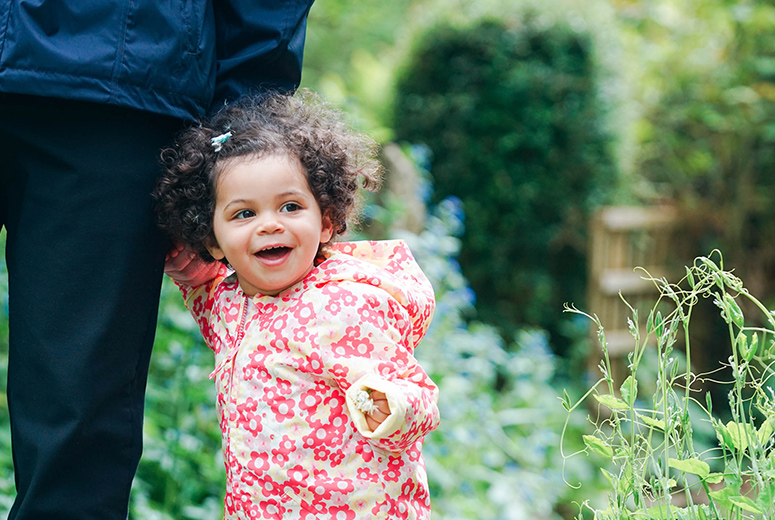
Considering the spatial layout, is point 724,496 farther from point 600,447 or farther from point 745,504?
point 600,447

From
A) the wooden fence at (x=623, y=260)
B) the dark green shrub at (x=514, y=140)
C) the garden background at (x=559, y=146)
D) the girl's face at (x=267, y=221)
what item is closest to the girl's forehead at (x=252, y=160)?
the girl's face at (x=267, y=221)

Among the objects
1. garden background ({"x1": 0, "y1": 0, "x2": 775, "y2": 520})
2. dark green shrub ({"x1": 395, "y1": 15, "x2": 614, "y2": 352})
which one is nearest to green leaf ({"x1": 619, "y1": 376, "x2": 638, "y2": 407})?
garden background ({"x1": 0, "y1": 0, "x2": 775, "y2": 520})

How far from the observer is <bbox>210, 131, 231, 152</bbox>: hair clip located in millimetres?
1374

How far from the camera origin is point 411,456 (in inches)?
54.7

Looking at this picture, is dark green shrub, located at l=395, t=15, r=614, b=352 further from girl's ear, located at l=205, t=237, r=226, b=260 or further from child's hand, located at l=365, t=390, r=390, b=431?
child's hand, located at l=365, t=390, r=390, b=431

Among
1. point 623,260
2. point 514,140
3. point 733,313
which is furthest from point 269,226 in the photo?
point 623,260

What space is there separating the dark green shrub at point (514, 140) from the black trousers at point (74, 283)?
3247mm

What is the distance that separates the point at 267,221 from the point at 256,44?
335mm

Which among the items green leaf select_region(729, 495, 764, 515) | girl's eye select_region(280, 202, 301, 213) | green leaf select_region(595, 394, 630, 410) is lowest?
green leaf select_region(729, 495, 764, 515)

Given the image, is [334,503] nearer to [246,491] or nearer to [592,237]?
[246,491]

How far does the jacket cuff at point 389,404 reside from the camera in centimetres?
122

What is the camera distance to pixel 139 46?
4.20 ft

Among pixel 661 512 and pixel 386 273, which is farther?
pixel 386 273

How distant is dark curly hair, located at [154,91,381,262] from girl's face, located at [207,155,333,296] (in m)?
0.02
